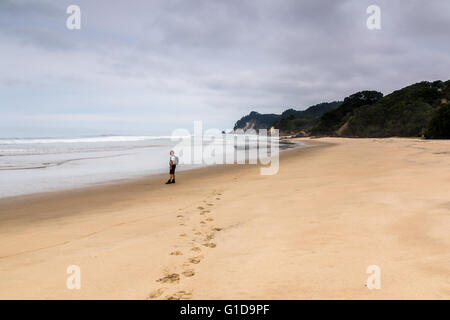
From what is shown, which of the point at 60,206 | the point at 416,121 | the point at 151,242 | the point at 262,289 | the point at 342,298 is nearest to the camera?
the point at 342,298

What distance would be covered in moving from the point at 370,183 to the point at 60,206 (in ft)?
38.6

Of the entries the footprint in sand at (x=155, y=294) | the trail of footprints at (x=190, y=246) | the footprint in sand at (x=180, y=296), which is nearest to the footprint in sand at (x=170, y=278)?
the trail of footprints at (x=190, y=246)

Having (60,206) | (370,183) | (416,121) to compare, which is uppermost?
(416,121)

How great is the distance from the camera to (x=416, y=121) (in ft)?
232

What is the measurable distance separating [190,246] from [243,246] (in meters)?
1.08

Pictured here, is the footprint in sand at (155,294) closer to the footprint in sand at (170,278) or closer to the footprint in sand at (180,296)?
the footprint in sand at (180,296)

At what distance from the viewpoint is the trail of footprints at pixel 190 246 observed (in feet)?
11.9

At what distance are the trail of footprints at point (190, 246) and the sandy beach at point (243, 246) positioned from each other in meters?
0.02

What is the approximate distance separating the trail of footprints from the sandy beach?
0.07 feet

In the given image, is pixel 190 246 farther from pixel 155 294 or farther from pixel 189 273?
pixel 155 294

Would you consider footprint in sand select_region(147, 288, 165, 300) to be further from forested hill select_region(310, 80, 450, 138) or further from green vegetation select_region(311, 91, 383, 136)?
green vegetation select_region(311, 91, 383, 136)

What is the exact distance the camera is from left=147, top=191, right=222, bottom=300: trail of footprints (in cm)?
364
